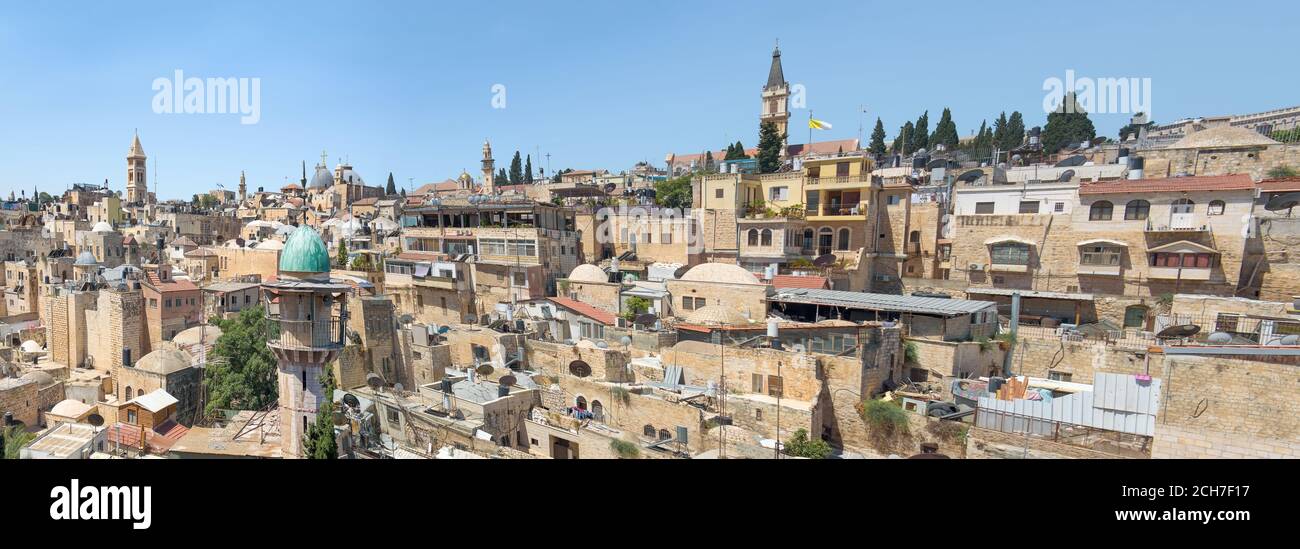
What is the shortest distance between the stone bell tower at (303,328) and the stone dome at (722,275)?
40.7 ft

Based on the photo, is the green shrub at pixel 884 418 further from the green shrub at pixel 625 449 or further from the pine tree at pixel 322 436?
the pine tree at pixel 322 436

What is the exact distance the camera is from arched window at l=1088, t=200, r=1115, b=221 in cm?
2145

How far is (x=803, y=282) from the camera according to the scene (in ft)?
74.0

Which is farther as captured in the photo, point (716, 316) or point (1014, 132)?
point (1014, 132)

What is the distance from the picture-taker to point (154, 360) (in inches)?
867

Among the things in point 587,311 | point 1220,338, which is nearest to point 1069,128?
point 1220,338

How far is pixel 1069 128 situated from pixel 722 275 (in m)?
55.4

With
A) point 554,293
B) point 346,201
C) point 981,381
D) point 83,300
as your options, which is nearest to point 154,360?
point 83,300

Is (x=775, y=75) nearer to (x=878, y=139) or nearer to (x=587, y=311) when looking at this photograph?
(x=878, y=139)

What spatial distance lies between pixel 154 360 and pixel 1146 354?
31118mm

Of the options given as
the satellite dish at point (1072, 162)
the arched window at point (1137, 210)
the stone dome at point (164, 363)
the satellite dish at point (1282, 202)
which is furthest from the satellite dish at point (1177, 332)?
the stone dome at point (164, 363)

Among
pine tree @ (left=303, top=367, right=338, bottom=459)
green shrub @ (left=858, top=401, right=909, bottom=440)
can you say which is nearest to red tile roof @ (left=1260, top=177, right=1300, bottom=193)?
green shrub @ (left=858, top=401, right=909, bottom=440)

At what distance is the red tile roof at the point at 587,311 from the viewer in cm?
2127
